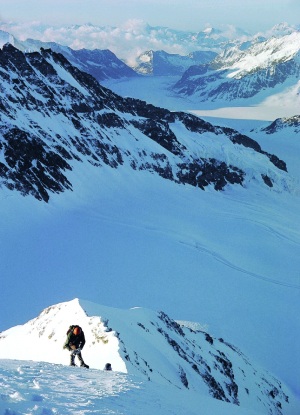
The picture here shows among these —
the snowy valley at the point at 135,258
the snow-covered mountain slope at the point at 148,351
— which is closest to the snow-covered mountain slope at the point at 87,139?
the snowy valley at the point at 135,258

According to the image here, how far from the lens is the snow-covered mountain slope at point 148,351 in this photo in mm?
23469

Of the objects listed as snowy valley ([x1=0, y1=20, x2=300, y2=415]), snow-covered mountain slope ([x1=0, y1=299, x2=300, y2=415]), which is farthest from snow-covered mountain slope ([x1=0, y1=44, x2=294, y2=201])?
snow-covered mountain slope ([x1=0, y1=299, x2=300, y2=415])

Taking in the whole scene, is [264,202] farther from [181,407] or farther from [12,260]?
[181,407]

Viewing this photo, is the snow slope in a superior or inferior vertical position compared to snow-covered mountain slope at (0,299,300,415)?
superior

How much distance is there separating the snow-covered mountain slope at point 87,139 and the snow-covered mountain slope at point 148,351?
4026cm

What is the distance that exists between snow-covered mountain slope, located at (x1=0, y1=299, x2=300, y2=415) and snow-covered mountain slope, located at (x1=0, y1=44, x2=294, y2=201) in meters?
40.3

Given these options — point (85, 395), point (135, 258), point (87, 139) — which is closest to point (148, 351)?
point (85, 395)

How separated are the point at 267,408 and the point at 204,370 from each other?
7415 millimetres

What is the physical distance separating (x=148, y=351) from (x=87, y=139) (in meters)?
71.8

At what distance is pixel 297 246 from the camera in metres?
78.1

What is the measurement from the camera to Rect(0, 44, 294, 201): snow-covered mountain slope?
74.9m

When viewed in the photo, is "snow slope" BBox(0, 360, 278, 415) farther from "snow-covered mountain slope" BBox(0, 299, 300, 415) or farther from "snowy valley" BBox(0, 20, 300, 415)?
"snow-covered mountain slope" BBox(0, 299, 300, 415)

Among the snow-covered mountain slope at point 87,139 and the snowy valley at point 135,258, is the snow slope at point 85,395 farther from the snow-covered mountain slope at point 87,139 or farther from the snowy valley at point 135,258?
the snow-covered mountain slope at point 87,139

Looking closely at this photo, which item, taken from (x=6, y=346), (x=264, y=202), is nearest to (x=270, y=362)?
(x=6, y=346)
